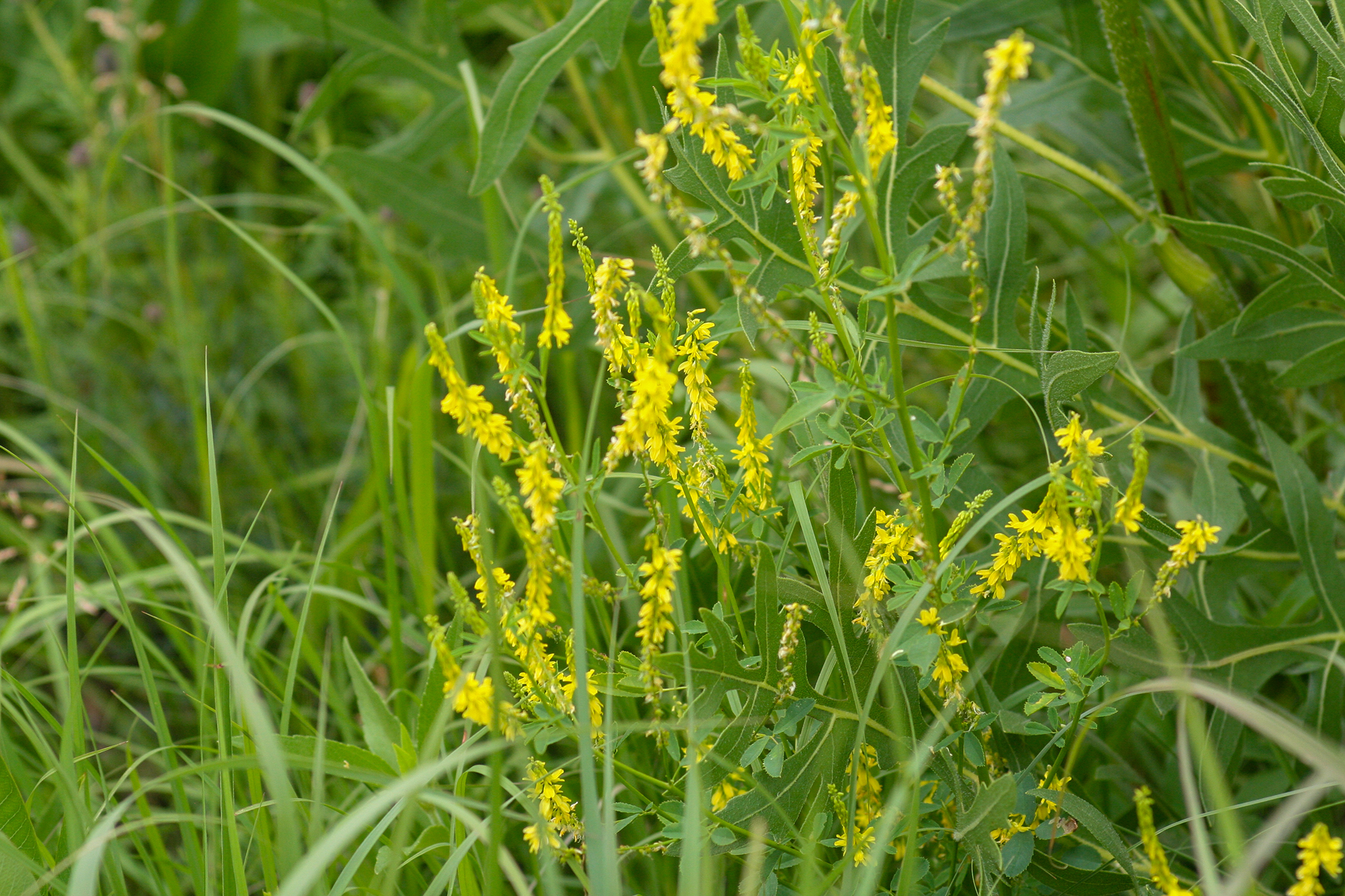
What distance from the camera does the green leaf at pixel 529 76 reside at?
3.79 feet

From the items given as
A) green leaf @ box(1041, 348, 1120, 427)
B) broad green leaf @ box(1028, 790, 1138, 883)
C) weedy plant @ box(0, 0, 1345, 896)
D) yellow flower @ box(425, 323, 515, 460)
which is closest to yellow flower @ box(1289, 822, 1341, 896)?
weedy plant @ box(0, 0, 1345, 896)

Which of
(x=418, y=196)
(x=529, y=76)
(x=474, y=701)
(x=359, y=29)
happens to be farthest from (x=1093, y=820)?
(x=359, y=29)

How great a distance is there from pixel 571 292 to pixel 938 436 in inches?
49.2

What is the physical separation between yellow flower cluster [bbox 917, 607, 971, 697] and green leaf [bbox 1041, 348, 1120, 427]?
0.23 meters

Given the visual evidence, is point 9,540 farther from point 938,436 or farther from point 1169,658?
point 1169,658

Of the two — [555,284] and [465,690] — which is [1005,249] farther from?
[465,690]

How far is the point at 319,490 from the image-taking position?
7.32ft

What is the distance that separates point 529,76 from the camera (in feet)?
3.80

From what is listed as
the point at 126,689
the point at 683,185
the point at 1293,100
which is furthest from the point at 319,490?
the point at 1293,100

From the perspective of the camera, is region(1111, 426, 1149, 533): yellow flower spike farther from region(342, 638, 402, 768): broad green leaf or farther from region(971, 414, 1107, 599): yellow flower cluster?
region(342, 638, 402, 768): broad green leaf

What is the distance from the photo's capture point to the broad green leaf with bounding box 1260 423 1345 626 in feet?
3.53

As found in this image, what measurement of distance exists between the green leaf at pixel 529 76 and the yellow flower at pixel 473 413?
0.44 metres

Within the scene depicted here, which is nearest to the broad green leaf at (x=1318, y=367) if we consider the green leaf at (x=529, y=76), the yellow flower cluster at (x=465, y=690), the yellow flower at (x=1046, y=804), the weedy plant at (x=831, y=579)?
the weedy plant at (x=831, y=579)

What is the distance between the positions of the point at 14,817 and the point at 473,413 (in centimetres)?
65
